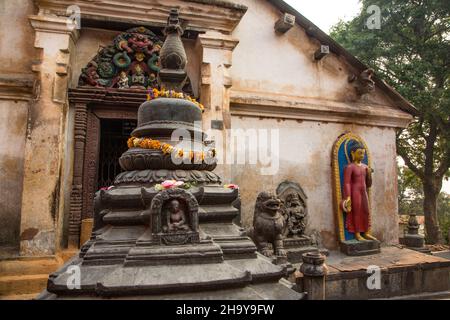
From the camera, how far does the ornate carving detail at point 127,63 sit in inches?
259

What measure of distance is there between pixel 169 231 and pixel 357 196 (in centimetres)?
575

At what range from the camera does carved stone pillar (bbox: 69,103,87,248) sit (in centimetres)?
606

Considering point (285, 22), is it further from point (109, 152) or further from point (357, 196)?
point (109, 152)

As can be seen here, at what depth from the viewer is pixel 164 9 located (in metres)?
6.79

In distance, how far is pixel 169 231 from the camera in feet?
9.72

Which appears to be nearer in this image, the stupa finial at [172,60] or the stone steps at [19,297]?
the stupa finial at [172,60]

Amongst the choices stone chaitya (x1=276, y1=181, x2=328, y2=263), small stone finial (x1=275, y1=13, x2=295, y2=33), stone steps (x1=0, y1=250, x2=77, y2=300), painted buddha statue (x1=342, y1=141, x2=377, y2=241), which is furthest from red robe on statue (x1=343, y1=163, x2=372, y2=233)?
stone steps (x1=0, y1=250, x2=77, y2=300)

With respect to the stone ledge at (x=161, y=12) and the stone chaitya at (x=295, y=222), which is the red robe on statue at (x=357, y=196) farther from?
the stone ledge at (x=161, y=12)

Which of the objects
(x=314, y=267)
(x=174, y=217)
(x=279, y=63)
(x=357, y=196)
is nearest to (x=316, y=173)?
(x=357, y=196)

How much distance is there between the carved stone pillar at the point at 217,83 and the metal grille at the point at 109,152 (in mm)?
2157

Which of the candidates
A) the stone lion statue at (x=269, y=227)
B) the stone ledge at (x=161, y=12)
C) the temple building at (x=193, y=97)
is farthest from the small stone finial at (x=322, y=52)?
the stone lion statue at (x=269, y=227)
